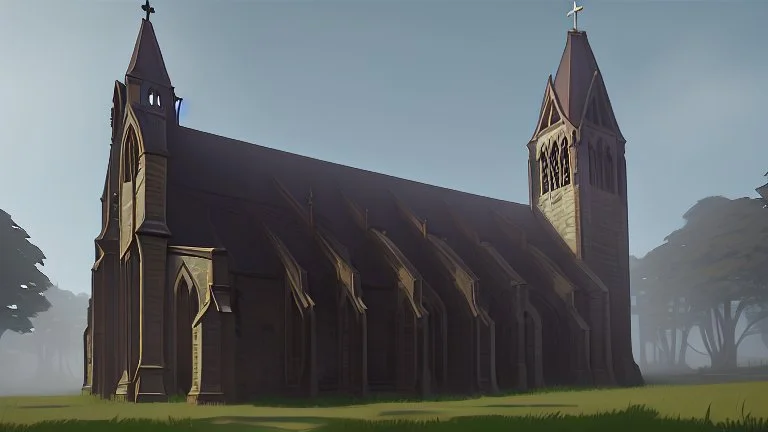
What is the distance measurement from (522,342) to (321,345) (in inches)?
443

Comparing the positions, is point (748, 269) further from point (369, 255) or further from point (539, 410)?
point (539, 410)

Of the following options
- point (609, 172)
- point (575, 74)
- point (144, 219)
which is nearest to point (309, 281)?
point (144, 219)

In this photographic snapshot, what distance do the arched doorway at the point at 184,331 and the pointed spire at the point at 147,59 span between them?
9209 millimetres

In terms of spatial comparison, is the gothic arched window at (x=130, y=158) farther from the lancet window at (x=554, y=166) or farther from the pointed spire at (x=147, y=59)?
the lancet window at (x=554, y=166)

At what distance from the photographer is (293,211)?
118 ft

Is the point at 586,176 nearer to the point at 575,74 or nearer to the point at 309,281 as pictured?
the point at 575,74

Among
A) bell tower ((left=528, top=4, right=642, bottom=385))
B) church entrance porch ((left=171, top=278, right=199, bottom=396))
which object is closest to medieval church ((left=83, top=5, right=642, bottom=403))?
church entrance porch ((left=171, top=278, right=199, bottom=396))

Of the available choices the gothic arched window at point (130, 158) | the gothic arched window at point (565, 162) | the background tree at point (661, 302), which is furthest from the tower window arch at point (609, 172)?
the background tree at point (661, 302)

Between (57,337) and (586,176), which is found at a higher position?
(586,176)

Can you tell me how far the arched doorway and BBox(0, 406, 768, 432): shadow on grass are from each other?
1023cm

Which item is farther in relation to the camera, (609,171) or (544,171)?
(544,171)

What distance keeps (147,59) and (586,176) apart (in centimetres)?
2790

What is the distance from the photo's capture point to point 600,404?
24.6m

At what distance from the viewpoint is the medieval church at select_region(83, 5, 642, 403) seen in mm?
29578
